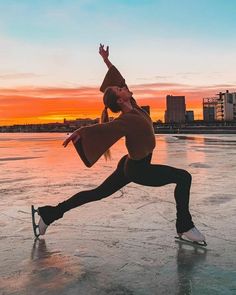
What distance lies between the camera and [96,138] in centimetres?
434

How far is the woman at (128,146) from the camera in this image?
171 inches

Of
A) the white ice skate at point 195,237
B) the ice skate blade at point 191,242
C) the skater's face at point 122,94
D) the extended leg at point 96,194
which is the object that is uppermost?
the skater's face at point 122,94

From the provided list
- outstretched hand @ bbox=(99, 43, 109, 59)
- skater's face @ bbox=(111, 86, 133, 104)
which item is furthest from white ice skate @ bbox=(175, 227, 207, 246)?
outstretched hand @ bbox=(99, 43, 109, 59)

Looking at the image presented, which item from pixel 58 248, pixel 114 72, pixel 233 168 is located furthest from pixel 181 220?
pixel 233 168

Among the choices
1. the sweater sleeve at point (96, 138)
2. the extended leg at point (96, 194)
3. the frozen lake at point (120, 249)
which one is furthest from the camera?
the extended leg at point (96, 194)

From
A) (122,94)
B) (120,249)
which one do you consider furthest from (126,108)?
(120,249)

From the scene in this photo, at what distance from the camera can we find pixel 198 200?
6.94 metres

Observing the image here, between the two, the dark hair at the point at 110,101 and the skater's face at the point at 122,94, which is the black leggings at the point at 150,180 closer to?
the dark hair at the point at 110,101

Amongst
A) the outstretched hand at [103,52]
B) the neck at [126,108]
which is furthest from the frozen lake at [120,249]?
the outstretched hand at [103,52]

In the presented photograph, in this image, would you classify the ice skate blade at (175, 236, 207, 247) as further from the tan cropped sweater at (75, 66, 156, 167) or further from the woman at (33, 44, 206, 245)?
the tan cropped sweater at (75, 66, 156, 167)

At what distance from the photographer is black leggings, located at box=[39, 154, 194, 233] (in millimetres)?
4551

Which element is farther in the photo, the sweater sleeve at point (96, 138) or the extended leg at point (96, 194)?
the extended leg at point (96, 194)

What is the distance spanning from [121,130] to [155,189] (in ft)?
13.0

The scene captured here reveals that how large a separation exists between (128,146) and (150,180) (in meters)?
0.41
